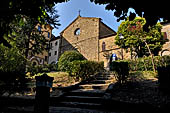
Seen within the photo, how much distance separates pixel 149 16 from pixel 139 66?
1126cm

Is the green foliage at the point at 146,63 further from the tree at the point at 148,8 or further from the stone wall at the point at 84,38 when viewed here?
the tree at the point at 148,8

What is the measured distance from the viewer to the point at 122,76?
7016 millimetres

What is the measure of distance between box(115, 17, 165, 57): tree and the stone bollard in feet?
41.6

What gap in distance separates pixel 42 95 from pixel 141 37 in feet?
46.7

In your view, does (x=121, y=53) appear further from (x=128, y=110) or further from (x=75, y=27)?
(x=128, y=110)

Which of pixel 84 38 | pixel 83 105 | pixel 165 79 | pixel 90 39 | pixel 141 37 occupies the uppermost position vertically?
pixel 84 38

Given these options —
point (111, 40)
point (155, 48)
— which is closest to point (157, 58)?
point (155, 48)

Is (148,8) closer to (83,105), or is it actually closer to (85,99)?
(83,105)

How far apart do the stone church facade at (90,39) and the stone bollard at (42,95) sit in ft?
56.7

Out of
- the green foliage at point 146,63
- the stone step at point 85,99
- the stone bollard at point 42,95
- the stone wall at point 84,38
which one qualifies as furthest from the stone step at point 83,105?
the stone wall at point 84,38

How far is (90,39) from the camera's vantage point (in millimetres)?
23469

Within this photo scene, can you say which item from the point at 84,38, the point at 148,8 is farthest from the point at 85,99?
the point at 84,38

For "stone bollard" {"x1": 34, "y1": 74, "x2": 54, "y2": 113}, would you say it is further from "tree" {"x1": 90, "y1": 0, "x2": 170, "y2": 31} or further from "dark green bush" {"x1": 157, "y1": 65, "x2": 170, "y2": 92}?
"dark green bush" {"x1": 157, "y1": 65, "x2": 170, "y2": 92}

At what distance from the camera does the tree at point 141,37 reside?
1434cm
